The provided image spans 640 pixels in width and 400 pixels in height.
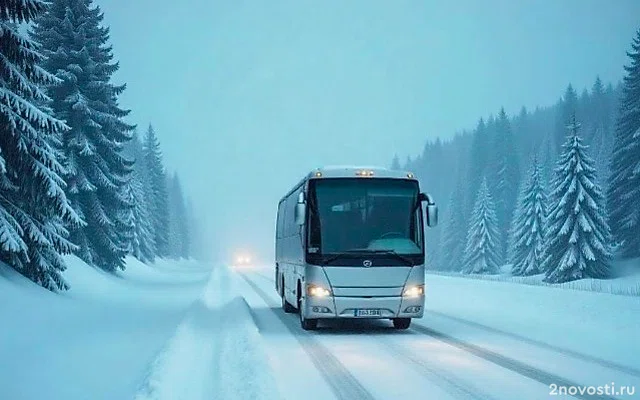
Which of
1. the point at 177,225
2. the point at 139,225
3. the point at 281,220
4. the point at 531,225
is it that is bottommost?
the point at 281,220

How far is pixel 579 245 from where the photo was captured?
124 ft

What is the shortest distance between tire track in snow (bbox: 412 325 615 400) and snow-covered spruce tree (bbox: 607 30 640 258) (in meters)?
31.4

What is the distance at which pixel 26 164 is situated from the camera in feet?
49.5

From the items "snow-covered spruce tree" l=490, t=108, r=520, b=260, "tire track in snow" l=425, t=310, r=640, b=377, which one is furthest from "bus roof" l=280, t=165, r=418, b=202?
"snow-covered spruce tree" l=490, t=108, r=520, b=260

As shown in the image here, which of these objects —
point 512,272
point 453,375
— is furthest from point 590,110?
point 453,375

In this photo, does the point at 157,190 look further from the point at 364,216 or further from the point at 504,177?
the point at 364,216

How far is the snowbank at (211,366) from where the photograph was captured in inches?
292

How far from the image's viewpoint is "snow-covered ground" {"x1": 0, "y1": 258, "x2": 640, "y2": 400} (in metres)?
8.02

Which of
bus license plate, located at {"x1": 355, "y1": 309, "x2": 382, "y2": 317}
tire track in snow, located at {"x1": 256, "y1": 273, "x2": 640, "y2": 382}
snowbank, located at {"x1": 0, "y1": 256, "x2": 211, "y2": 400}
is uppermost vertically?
bus license plate, located at {"x1": 355, "y1": 309, "x2": 382, "y2": 317}

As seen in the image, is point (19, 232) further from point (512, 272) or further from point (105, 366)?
point (512, 272)

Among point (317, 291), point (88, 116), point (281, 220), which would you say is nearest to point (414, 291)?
point (317, 291)

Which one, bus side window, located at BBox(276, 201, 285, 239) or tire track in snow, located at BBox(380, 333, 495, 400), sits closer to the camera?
tire track in snow, located at BBox(380, 333, 495, 400)

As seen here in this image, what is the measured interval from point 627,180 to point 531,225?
11058 millimetres

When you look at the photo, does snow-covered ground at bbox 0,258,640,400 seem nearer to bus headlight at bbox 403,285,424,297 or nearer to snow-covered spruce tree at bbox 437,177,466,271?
bus headlight at bbox 403,285,424,297
